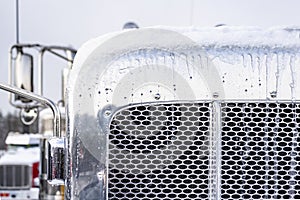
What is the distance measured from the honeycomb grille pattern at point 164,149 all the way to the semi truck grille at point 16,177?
1070 cm

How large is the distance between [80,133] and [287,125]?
74 centimetres

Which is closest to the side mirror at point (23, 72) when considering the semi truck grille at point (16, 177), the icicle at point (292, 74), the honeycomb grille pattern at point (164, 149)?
the honeycomb grille pattern at point (164, 149)

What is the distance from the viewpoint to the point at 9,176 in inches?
516

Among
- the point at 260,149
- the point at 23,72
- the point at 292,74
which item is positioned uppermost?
the point at 23,72

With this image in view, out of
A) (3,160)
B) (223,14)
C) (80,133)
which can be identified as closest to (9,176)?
(3,160)

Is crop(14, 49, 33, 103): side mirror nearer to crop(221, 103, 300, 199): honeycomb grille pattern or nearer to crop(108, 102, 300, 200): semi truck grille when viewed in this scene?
crop(108, 102, 300, 200): semi truck grille

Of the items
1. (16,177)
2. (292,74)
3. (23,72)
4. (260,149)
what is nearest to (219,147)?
(260,149)

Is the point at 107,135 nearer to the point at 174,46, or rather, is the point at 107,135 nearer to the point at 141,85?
the point at 141,85

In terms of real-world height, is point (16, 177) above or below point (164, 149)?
below

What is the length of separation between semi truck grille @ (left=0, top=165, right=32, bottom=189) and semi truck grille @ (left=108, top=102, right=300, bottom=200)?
35.2 ft

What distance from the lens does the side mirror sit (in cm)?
507

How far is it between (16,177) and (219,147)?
11.0 metres

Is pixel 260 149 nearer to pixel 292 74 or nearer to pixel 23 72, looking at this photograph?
pixel 292 74

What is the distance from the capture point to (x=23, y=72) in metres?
5.12
